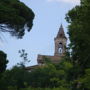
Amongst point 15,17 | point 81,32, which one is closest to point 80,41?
point 81,32

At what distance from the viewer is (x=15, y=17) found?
87.1 feet

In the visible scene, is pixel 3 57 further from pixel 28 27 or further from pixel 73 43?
pixel 73 43

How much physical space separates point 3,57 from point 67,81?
774 cm

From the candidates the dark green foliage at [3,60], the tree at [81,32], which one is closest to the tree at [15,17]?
the dark green foliage at [3,60]

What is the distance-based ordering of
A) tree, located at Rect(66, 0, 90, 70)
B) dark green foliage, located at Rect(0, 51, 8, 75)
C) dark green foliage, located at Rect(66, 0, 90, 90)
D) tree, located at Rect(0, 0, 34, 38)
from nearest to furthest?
dark green foliage, located at Rect(66, 0, 90, 90) → tree, located at Rect(66, 0, 90, 70) → tree, located at Rect(0, 0, 34, 38) → dark green foliage, located at Rect(0, 51, 8, 75)

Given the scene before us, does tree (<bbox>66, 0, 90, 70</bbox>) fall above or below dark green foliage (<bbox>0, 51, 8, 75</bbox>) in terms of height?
above

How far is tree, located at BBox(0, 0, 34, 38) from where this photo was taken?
85.3ft

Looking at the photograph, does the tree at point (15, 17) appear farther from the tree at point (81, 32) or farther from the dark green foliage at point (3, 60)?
the tree at point (81, 32)

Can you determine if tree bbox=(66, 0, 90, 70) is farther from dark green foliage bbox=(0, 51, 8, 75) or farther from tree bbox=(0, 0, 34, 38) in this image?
dark green foliage bbox=(0, 51, 8, 75)

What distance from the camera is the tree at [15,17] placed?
26.0m

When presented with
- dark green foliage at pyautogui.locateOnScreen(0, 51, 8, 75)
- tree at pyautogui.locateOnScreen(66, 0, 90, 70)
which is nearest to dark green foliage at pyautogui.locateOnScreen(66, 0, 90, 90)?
tree at pyautogui.locateOnScreen(66, 0, 90, 70)

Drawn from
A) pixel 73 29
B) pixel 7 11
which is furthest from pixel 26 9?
pixel 73 29

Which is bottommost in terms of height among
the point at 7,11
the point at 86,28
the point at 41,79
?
the point at 41,79

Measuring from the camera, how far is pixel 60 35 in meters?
110
